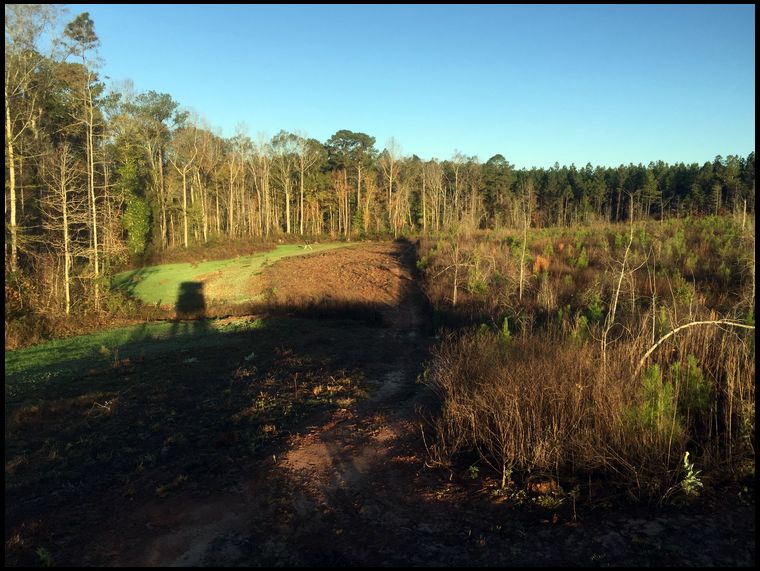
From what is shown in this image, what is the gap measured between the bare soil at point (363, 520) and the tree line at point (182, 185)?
47.6 feet

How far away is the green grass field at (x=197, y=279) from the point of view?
25.1 m

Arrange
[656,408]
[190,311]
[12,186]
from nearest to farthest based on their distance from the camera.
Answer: [656,408]
[12,186]
[190,311]

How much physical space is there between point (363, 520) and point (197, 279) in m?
25.9

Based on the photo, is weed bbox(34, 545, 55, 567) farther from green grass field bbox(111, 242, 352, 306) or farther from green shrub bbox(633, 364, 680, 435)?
green grass field bbox(111, 242, 352, 306)

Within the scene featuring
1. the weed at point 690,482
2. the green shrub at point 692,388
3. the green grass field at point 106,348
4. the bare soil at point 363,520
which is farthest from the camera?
the green grass field at point 106,348

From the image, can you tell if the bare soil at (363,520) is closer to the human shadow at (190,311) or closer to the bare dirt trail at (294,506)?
the bare dirt trail at (294,506)

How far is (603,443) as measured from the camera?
5312 millimetres

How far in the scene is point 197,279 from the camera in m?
28.4

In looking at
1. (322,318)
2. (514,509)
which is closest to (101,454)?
(514,509)

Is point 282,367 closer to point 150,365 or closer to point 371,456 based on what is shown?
point 150,365

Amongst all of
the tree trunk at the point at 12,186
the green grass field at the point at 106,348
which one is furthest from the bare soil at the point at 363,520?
the tree trunk at the point at 12,186

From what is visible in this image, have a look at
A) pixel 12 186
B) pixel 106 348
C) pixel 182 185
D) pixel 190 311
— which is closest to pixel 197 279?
pixel 190 311

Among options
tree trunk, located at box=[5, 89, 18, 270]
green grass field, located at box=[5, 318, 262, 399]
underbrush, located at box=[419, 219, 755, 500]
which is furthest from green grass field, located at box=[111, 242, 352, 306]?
underbrush, located at box=[419, 219, 755, 500]

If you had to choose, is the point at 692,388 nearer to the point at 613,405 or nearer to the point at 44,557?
the point at 613,405
